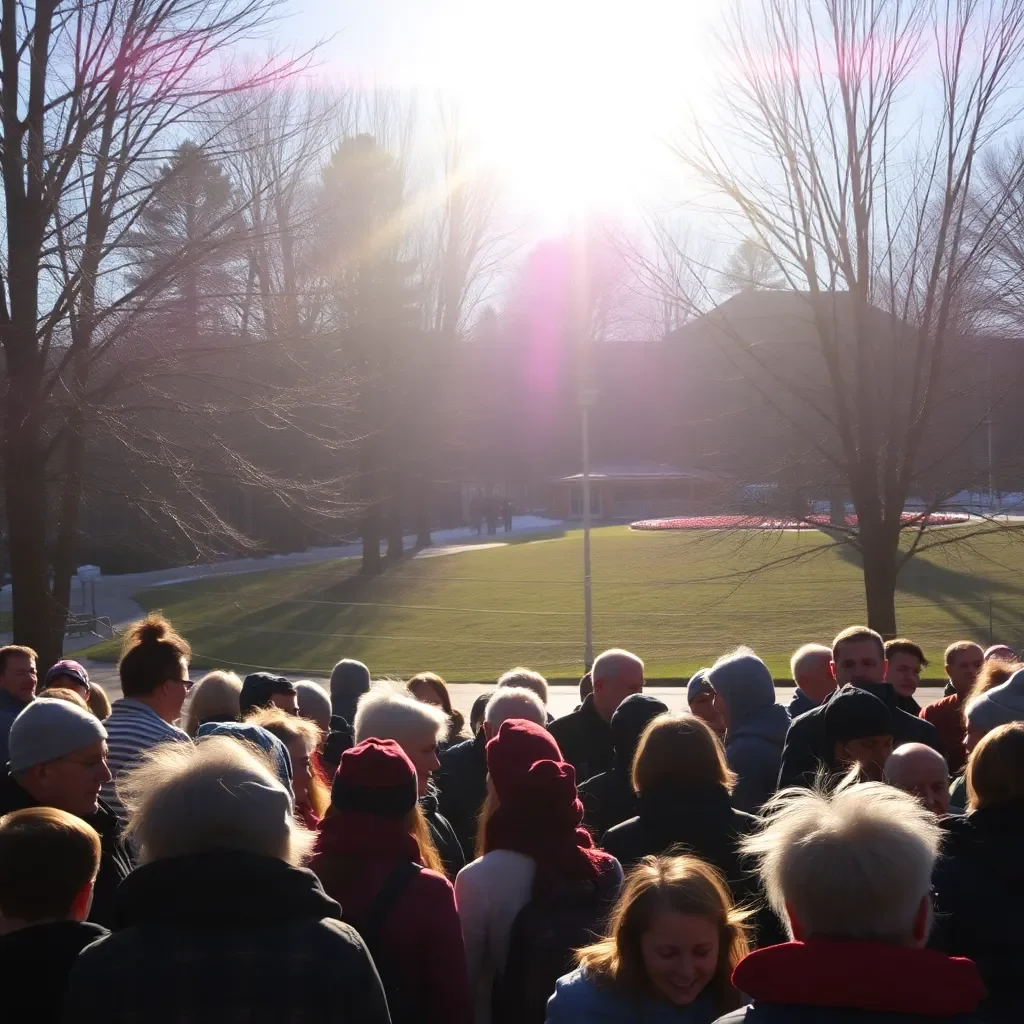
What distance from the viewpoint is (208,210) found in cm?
1278

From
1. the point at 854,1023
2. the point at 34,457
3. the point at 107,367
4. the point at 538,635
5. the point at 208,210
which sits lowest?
the point at 538,635

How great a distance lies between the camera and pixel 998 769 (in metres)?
3.52

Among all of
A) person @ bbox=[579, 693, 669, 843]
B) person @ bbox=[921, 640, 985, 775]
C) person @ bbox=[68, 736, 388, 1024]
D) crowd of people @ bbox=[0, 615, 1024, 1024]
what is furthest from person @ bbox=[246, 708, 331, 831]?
person @ bbox=[921, 640, 985, 775]

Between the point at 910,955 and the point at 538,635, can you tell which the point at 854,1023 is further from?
the point at 538,635

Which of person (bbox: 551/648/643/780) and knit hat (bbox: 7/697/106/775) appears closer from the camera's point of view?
knit hat (bbox: 7/697/106/775)

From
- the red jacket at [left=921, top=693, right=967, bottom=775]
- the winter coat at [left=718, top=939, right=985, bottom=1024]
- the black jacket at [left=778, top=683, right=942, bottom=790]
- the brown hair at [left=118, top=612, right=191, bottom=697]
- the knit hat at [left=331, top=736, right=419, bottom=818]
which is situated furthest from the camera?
the red jacket at [left=921, top=693, right=967, bottom=775]

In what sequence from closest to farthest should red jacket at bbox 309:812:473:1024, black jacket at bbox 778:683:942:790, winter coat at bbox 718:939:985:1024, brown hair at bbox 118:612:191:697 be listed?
winter coat at bbox 718:939:985:1024, red jacket at bbox 309:812:473:1024, black jacket at bbox 778:683:942:790, brown hair at bbox 118:612:191:697

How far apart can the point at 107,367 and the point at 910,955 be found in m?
11.9

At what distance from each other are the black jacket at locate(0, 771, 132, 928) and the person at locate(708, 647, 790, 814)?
272 centimetres

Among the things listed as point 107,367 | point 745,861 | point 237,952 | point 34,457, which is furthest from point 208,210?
point 237,952

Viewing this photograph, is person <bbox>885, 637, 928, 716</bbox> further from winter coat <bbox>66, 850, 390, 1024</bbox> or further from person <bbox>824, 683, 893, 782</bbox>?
winter coat <bbox>66, 850, 390, 1024</bbox>

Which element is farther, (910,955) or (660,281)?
(660,281)

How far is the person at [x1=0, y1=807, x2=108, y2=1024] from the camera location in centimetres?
278

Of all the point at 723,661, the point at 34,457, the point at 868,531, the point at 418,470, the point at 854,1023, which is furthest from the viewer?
the point at 418,470
